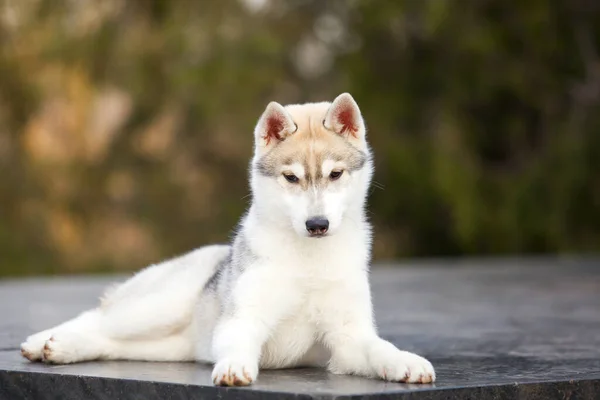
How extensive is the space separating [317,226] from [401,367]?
0.62 meters

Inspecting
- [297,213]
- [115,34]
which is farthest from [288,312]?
[115,34]

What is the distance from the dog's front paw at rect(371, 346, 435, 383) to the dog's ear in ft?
3.05

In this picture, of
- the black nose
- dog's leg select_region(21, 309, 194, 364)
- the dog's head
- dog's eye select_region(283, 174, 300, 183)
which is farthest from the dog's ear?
dog's leg select_region(21, 309, 194, 364)

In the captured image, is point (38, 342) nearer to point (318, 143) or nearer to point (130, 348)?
point (130, 348)

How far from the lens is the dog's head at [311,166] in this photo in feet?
12.5

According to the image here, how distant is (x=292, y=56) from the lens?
52.3ft

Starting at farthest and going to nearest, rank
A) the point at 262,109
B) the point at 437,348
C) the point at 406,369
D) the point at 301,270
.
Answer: the point at 262,109 < the point at 437,348 < the point at 301,270 < the point at 406,369

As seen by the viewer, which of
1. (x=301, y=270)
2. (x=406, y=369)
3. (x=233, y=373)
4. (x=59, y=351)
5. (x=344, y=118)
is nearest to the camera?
(x=233, y=373)

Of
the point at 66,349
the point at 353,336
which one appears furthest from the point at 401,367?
the point at 66,349

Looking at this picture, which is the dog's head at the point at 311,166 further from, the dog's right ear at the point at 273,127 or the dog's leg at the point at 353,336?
the dog's leg at the point at 353,336

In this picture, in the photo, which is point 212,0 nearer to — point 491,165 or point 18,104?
point 18,104

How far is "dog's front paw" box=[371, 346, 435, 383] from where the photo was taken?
12.0ft

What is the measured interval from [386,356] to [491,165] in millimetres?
10750

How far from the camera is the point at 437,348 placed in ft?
16.8
